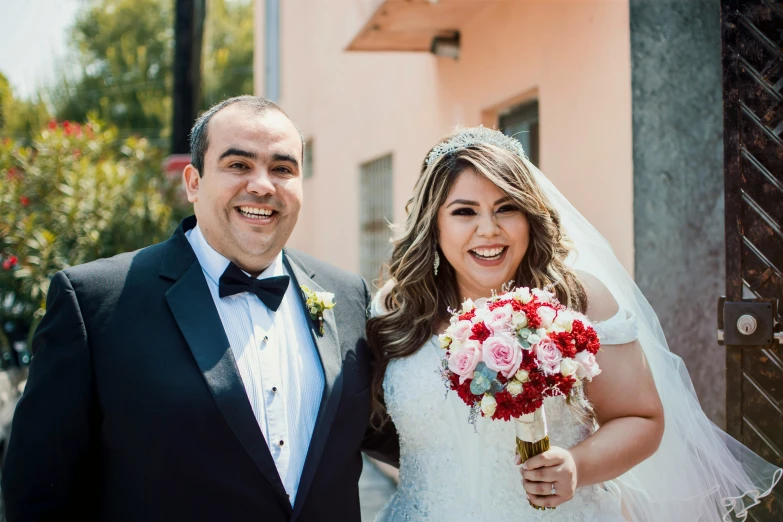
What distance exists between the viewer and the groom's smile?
2.66 m

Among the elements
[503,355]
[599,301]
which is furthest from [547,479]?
[599,301]

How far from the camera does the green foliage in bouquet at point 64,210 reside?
632 cm

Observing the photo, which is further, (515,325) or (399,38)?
(399,38)

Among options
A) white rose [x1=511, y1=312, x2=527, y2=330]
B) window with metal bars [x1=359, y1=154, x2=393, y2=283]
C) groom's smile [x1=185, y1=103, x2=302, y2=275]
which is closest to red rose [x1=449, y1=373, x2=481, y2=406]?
white rose [x1=511, y1=312, x2=527, y2=330]

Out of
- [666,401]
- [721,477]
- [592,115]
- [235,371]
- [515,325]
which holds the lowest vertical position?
[721,477]

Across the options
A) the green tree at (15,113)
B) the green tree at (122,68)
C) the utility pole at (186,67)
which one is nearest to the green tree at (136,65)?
the green tree at (122,68)

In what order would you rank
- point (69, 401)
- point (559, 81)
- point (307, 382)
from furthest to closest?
1. point (559, 81)
2. point (307, 382)
3. point (69, 401)

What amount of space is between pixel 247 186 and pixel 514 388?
1.18m

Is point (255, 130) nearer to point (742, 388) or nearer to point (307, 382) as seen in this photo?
point (307, 382)

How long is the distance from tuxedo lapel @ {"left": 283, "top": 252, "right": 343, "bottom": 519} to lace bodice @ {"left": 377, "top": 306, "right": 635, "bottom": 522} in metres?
0.39

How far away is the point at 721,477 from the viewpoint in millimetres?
2867

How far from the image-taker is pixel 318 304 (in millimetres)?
2811

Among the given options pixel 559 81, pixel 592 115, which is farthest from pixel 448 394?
pixel 559 81

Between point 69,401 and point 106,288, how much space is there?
0.39m
